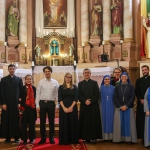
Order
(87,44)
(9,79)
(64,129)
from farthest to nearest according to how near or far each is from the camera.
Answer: (87,44), (9,79), (64,129)

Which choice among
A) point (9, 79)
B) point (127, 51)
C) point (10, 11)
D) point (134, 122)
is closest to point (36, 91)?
point (9, 79)

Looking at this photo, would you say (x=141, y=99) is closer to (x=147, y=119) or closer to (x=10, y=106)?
(x=147, y=119)

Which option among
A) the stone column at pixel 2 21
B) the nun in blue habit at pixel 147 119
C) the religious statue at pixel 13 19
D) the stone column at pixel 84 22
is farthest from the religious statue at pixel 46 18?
the nun in blue habit at pixel 147 119

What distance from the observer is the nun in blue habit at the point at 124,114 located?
6.34 meters

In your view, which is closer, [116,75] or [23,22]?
[116,75]

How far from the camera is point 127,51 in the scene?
12984mm

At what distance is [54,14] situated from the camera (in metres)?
14.4

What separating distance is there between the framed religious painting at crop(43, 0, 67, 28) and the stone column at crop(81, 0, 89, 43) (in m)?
0.92

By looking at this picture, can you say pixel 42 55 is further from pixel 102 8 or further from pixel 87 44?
pixel 102 8

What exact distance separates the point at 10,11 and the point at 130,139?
9449mm

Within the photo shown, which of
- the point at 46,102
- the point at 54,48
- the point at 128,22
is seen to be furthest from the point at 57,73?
the point at 128,22

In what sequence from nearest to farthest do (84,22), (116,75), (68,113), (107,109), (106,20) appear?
(68,113) → (107,109) → (116,75) → (106,20) → (84,22)

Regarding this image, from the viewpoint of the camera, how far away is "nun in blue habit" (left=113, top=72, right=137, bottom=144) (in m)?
6.34

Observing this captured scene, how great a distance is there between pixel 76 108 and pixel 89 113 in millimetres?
301
